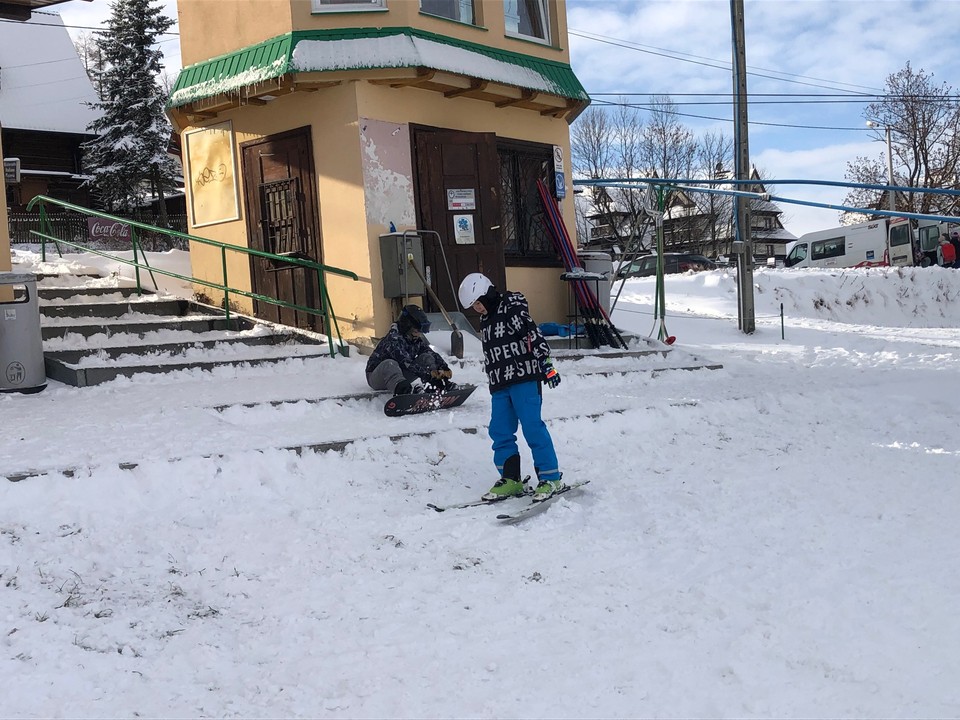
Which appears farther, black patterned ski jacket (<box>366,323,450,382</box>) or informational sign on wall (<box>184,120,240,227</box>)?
informational sign on wall (<box>184,120,240,227</box>)

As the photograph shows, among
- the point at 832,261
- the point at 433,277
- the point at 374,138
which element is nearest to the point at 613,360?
the point at 433,277

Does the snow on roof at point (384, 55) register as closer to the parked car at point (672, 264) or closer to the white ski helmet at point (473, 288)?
the white ski helmet at point (473, 288)

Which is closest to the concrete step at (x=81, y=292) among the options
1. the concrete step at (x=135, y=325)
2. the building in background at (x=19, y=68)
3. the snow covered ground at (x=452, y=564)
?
the concrete step at (x=135, y=325)

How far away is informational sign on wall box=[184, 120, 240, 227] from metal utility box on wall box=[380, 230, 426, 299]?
257 cm

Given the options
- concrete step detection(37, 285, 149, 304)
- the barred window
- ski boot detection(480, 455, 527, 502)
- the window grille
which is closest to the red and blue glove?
ski boot detection(480, 455, 527, 502)

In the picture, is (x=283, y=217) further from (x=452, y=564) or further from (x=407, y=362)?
(x=452, y=564)

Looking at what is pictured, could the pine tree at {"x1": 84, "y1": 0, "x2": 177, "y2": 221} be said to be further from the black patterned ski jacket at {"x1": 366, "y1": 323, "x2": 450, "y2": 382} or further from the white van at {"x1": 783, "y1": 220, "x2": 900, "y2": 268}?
the black patterned ski jacket at {"x1": 366, "y1": 323, "x2": 450, "y2": 382}

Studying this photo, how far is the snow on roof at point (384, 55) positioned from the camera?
1069cm

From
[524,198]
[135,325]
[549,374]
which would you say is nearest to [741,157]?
[524,198]

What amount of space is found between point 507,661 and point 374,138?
326 inches

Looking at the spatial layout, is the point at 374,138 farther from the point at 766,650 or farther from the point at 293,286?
the point at 766,650

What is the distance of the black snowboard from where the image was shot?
818 cm

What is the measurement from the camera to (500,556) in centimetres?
550

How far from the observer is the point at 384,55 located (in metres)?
10.9
